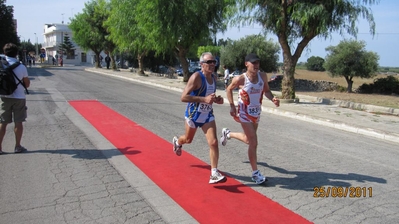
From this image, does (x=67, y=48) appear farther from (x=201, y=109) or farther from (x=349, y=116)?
(x=201, y=109)

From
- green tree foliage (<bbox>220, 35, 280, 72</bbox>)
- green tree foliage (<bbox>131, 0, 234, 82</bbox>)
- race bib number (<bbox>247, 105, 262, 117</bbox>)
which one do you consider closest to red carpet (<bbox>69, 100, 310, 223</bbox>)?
race bib number (<bbox>247, 105, 262, 117</bbox>)

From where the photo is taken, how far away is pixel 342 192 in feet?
15.9

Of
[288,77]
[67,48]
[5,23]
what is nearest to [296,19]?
[288,77]

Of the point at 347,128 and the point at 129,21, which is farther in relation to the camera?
the point at 129,21

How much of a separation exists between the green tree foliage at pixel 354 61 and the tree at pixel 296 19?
1118 centimetres

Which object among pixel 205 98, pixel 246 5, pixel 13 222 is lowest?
pixel 13 222

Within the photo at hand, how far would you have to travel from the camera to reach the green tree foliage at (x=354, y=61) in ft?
80.7

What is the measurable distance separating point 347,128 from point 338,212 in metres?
6.37

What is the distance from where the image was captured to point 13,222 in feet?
12.4

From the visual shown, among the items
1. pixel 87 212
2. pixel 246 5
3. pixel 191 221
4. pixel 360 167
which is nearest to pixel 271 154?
pixel 360 167

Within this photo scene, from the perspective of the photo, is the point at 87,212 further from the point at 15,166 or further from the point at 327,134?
the point at 327,134

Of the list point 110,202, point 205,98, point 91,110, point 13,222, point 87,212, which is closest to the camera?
point 13,222

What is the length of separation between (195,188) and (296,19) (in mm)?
11198

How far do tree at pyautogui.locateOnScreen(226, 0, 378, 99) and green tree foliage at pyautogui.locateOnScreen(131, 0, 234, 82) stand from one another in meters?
6.18
